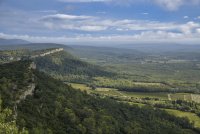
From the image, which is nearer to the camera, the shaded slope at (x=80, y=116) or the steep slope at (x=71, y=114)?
the steep slope at (x=71, y=114)

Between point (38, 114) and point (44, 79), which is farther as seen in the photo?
point (44, 79)

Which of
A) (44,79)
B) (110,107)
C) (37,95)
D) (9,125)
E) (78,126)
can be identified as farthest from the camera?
(110,107)

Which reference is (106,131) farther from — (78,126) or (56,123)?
(56,123)

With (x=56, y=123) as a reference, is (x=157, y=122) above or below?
Result: below

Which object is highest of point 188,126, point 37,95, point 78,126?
point 37,95

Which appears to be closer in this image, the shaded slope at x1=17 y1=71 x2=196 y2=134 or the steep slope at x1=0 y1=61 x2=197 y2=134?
the steep slope at x1=0 y1=61 x2=197 y2=134

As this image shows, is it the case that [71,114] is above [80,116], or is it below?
above

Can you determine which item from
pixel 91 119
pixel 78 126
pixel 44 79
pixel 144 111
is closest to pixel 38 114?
pixel 78 126

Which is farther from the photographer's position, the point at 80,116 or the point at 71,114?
the point at 80,116
